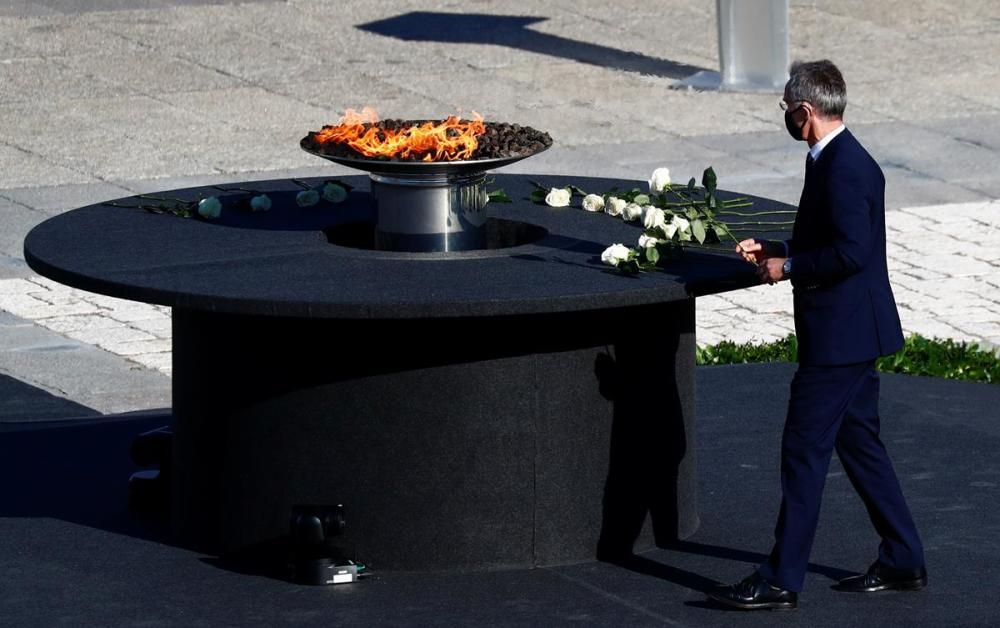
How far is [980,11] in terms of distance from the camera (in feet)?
66.5

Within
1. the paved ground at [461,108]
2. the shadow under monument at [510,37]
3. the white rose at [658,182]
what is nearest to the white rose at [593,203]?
the white rose at [658,182]

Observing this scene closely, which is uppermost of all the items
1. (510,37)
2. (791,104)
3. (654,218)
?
(510,37)

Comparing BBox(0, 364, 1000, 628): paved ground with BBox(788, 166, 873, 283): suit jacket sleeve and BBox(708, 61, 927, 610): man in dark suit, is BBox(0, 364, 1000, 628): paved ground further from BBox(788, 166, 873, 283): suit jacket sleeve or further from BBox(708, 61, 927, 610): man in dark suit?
BBox(788, 166, 873, 283): suit jacket sleeve

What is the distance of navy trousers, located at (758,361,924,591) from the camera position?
669 cm

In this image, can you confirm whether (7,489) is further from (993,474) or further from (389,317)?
(993,474)

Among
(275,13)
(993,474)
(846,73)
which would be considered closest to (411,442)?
(993,474)

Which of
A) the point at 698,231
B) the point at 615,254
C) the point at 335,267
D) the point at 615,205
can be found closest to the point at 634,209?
the point at 615,205

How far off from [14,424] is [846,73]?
1025 centimetres

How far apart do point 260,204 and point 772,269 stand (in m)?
2.59

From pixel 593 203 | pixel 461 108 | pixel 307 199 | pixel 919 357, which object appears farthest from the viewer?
pixel 461 108

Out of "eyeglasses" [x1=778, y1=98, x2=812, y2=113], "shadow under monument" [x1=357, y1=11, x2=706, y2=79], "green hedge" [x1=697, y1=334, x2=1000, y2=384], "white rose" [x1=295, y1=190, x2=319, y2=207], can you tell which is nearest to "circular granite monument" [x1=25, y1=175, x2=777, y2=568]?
"eyeglasses" [x1=778, y1=98, x2=812, y2=113]

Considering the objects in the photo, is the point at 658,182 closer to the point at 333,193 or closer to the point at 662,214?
the point at 662,214

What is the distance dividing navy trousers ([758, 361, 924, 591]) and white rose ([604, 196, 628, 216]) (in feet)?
5.41

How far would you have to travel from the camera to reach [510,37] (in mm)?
19156
